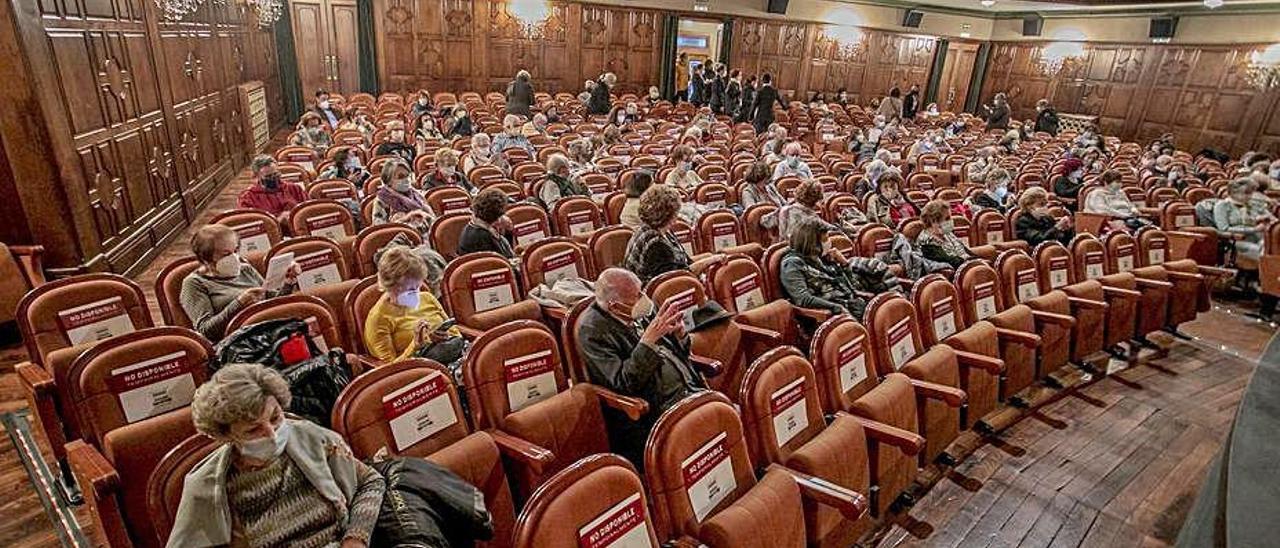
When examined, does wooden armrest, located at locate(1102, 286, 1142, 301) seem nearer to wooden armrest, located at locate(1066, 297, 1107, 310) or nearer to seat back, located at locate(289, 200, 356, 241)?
wooden armrest, located at locate(1066, 297, 1107, 310)

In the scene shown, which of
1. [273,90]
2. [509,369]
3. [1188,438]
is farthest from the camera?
[273,90]

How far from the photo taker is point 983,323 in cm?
330

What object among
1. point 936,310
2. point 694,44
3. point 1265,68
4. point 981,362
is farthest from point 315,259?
point 1265,68

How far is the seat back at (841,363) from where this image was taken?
8.50 ft

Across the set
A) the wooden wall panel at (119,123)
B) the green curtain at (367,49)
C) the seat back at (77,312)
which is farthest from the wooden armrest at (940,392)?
the green curtain at (367,49)

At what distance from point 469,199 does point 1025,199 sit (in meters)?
4.80

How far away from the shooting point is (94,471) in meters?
1.86

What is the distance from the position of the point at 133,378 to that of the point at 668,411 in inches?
73.5

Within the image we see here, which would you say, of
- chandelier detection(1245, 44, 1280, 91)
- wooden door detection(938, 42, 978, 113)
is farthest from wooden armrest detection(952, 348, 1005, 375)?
wooden door detection(938, 42, 978, 113)

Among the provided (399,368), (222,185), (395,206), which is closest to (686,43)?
(222,185)

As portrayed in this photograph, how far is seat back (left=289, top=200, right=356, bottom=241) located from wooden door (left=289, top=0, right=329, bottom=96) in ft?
30.9

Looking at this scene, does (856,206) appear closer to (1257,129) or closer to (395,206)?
(395,206)

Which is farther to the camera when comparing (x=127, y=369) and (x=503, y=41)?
(x=503, y=41)

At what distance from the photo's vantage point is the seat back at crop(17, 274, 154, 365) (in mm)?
2477
